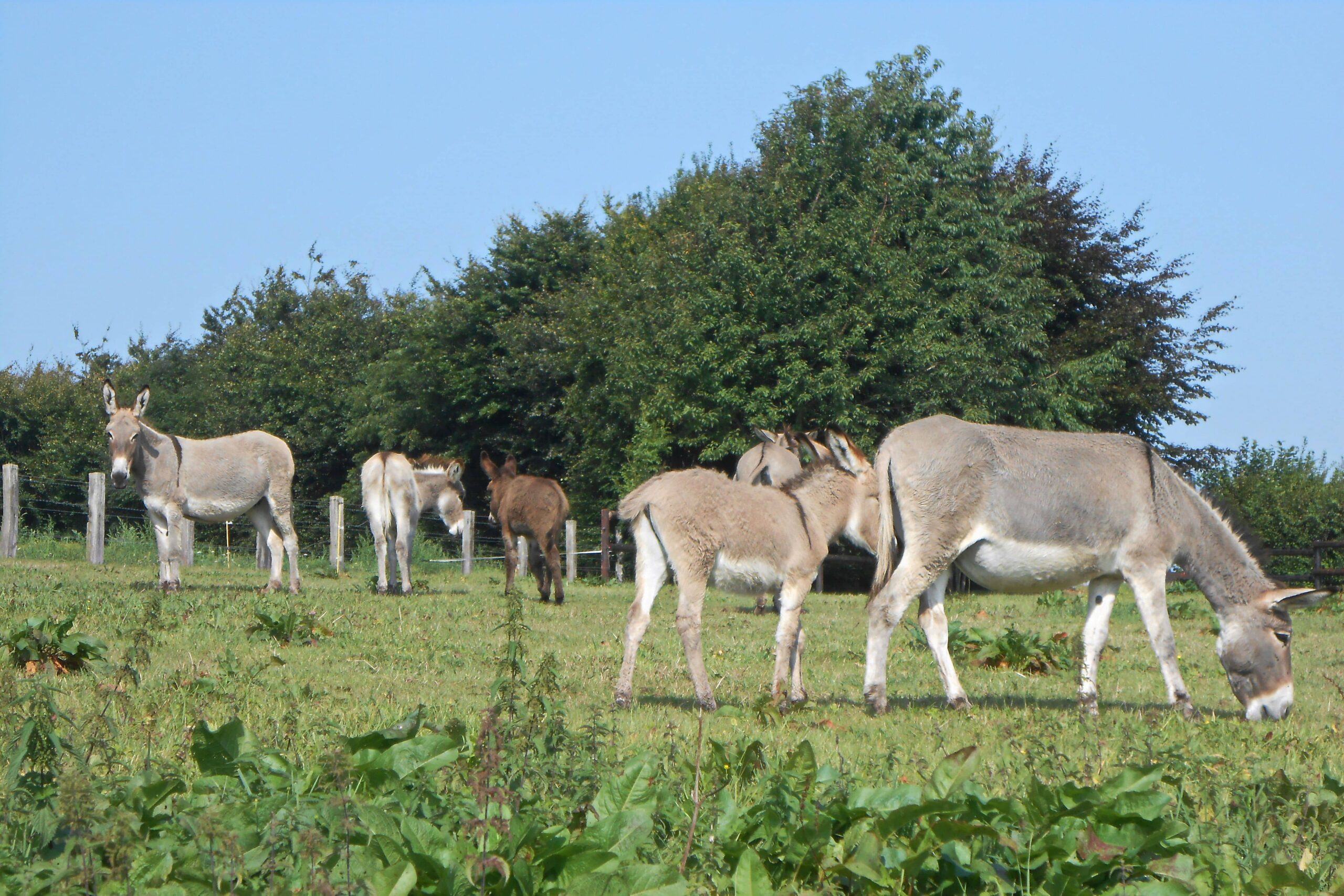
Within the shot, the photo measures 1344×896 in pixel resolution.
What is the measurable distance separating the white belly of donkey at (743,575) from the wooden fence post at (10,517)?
16864 mm

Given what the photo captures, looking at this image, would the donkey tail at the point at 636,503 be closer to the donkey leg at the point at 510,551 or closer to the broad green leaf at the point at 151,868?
the broad green leaf at the point at 151,868

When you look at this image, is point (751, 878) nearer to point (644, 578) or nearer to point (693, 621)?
point (693, 621)

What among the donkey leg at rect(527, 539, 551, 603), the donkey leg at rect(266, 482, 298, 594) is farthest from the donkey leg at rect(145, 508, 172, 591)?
the donkey leg at rect(527, 539, 551, 603)

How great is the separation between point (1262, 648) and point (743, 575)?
3883 mm

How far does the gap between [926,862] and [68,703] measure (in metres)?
5.19

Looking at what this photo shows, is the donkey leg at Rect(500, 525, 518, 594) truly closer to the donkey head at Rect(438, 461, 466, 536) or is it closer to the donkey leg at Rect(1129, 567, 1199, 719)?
the donkey head at Rect(438, 461, 466, 536)

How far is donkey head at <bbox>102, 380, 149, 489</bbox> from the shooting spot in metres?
14.9

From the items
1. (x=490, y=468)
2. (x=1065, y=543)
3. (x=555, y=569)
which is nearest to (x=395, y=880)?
(x=1065, y=543)

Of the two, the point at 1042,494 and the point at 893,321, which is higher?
the point at 893,321

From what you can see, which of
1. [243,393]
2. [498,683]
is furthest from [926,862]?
[243,393]

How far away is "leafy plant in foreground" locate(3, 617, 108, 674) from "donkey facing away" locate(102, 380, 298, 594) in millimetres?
6761

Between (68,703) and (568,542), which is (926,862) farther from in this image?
(568,542)

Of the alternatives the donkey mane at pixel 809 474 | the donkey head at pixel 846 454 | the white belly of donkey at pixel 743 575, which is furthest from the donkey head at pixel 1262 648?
the white belly of donkey at pixel 743 575

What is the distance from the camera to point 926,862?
3.76 metres
